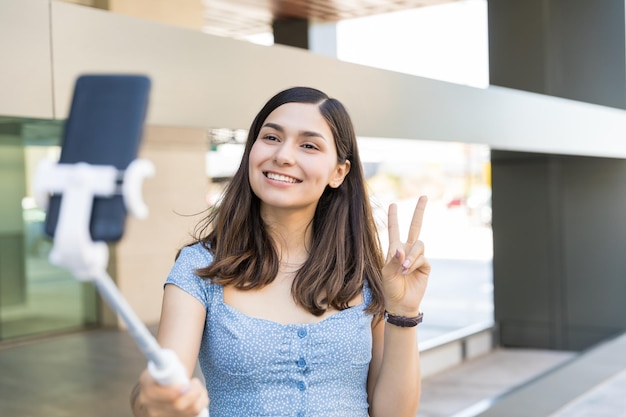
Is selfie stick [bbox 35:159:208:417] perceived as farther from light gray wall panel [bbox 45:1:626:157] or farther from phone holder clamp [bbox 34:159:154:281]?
light gray wall panel [bbox 45:1:626:157]

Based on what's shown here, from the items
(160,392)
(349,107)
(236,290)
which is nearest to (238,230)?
(236,290)

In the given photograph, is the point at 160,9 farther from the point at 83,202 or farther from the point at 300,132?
the point at 83,202

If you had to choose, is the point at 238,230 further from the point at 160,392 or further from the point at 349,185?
the point at 160,392

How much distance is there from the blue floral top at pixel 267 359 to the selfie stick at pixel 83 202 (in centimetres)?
83

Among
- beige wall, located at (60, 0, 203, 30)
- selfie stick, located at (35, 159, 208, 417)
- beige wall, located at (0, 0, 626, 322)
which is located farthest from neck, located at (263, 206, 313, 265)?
beige wall, located at (60, 0, 203, 30)

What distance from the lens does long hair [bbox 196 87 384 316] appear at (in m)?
1.75

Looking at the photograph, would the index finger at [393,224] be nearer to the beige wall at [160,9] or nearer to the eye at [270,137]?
the eye at [270,137]

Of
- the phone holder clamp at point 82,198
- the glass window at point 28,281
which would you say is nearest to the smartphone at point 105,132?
the phone holder clamp at point 82,198

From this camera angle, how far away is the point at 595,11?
798cm

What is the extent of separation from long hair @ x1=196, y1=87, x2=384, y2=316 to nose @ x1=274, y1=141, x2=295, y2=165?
0.15 metres

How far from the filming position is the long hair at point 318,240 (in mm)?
1750

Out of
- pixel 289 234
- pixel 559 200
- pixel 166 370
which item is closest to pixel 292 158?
pixel 289 234

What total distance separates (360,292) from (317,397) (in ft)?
0.90

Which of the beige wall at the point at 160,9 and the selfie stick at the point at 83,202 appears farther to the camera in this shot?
the beige wall at the point at 160,9
